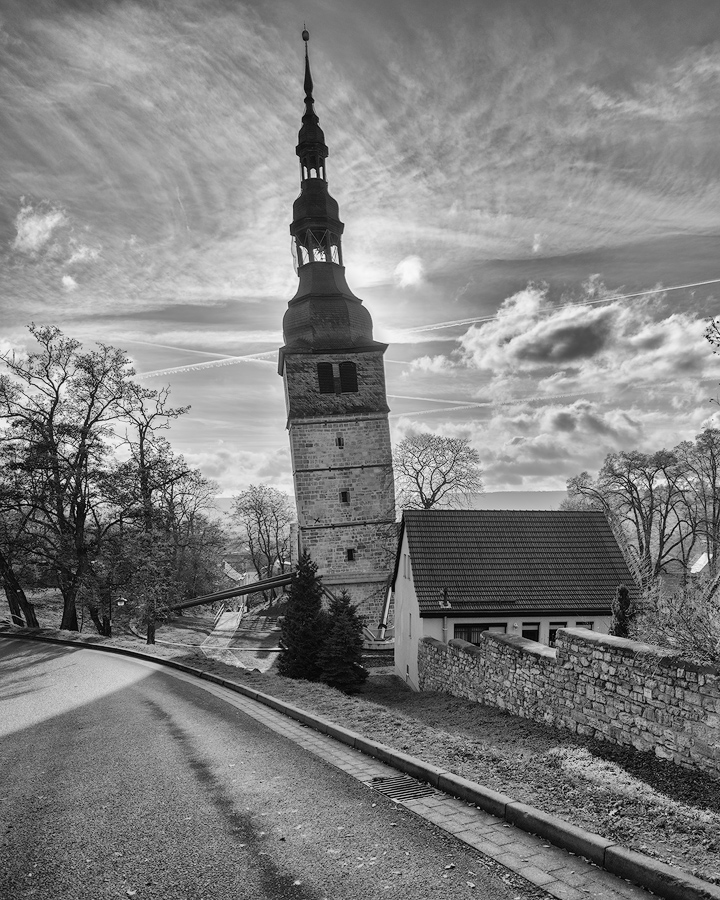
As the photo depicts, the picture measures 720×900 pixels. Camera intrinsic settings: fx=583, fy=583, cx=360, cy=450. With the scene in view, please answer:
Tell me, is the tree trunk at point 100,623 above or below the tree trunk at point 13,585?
below

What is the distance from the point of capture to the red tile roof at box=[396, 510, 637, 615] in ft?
56.2

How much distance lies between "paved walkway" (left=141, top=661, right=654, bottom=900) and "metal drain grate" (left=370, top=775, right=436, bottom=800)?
66 mm

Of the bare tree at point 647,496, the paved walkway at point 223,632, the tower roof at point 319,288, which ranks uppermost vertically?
the tower roof at point 319,288

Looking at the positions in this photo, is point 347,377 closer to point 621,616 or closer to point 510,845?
point 621,616

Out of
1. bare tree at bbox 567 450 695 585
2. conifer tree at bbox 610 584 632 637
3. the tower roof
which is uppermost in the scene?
the tower roof

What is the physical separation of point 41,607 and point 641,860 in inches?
1512

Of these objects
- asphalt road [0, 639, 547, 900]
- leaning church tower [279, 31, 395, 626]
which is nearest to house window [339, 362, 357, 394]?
leaning church tower [279, 31, 395, 626]

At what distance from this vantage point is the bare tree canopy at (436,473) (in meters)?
41.4

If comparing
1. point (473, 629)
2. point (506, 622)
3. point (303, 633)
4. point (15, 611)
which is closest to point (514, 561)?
point (506, 622)

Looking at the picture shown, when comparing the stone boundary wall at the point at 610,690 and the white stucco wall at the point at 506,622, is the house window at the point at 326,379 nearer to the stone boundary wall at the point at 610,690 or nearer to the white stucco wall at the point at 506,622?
the white stucco wall at the point at 506,622

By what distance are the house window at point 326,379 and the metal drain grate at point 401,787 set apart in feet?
83.2

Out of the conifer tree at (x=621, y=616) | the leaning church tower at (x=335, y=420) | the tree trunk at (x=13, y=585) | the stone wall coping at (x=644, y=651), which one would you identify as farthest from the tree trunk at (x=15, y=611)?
the stone wall coping at (x=644, y=651)

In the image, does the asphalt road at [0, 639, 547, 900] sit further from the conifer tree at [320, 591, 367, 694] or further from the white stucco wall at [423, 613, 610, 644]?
the white stucco wall at [423, 613, 610, 644]

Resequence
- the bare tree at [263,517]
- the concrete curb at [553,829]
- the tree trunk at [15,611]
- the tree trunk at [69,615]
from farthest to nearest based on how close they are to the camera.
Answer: the bare tree at [263,517]
the tree trunk at [15,611]
the tree trunk at [69,615]
the concrete curb at [553,829]
